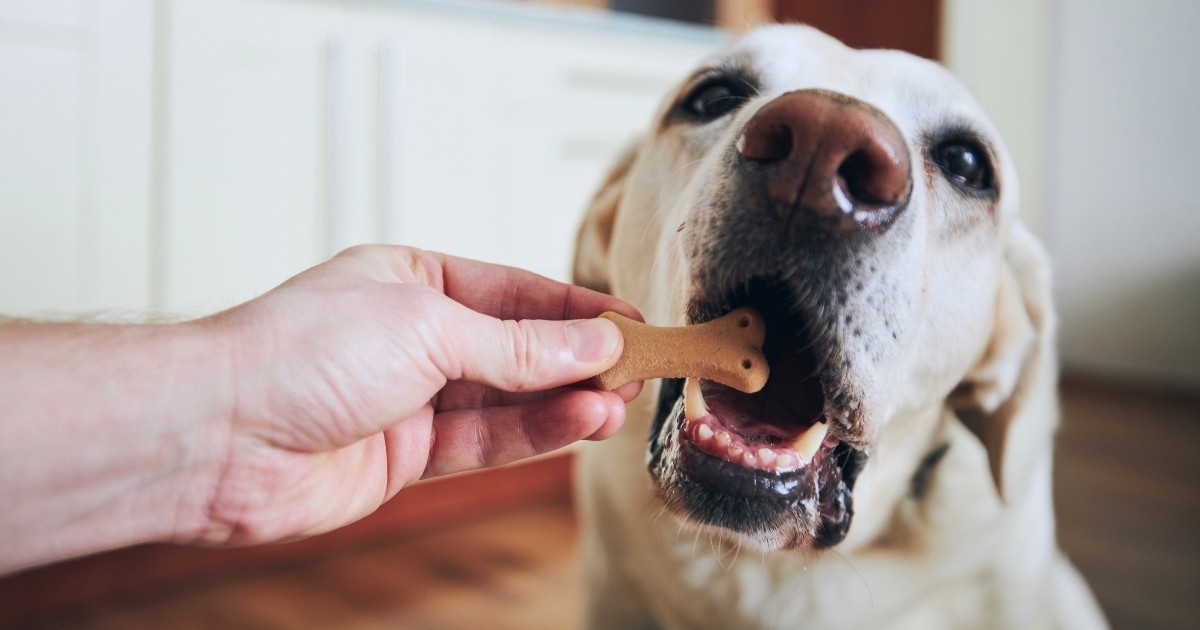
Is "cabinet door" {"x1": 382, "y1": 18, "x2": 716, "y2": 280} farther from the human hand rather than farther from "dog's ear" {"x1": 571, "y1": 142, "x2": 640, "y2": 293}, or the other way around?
the human hand

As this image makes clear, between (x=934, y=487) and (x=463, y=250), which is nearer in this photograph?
(x=934, y=487)

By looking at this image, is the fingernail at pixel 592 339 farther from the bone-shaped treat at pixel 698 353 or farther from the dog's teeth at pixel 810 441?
the dog's teeth at pixel 810 441

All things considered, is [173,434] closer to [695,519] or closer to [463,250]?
[695,519]

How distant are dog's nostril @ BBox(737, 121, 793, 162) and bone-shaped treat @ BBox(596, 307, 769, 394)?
0.20 m

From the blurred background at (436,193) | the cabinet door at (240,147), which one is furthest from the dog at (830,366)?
the cabinet door at (240,147)

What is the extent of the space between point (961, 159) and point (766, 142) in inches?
22.1

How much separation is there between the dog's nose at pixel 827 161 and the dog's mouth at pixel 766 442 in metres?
0.13

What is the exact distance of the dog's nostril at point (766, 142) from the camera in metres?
0.91

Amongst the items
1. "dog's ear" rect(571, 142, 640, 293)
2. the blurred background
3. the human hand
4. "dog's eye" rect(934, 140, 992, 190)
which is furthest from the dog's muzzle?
the blurred background

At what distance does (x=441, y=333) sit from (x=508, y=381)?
0.10 meters

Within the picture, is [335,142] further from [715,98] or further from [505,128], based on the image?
[715,98]

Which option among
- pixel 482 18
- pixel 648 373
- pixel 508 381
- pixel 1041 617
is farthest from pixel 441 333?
pixel 482 18

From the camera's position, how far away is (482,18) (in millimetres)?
2740

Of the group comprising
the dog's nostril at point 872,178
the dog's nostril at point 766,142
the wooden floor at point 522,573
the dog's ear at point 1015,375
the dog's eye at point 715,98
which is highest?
the dog's eye at point 715,98
